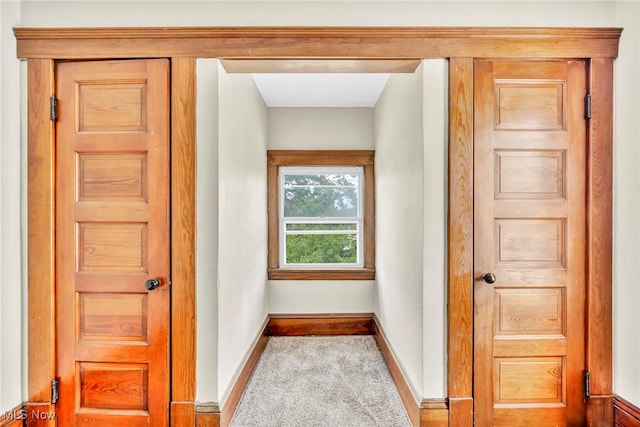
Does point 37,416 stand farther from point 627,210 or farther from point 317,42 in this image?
point 627,210

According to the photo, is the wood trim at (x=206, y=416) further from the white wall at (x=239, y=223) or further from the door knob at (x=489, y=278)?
the door knob at (x=489, y=278)

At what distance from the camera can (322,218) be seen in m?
3.70

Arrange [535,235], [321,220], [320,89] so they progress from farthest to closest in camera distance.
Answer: [321,220] → [320,89] → [535,235]

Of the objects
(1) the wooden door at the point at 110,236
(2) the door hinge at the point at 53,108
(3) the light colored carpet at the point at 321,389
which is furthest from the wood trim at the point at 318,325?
(2) the door hinge at the point at 53,108

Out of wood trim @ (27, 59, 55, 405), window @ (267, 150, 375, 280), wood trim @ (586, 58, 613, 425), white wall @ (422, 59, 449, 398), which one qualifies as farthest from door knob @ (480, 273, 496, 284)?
wood trim @ (27, 59, 55, 405)

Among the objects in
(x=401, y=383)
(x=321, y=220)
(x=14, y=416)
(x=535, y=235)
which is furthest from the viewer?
(x=321, y=220)

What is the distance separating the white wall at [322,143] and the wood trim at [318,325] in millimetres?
83

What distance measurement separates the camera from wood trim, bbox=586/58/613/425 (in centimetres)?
182

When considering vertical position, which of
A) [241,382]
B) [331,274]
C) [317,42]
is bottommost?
[241,382]

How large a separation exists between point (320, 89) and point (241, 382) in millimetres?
2540

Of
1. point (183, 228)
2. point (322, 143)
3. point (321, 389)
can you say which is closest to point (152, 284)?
point (183, 228)

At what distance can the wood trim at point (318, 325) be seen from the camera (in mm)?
3473
